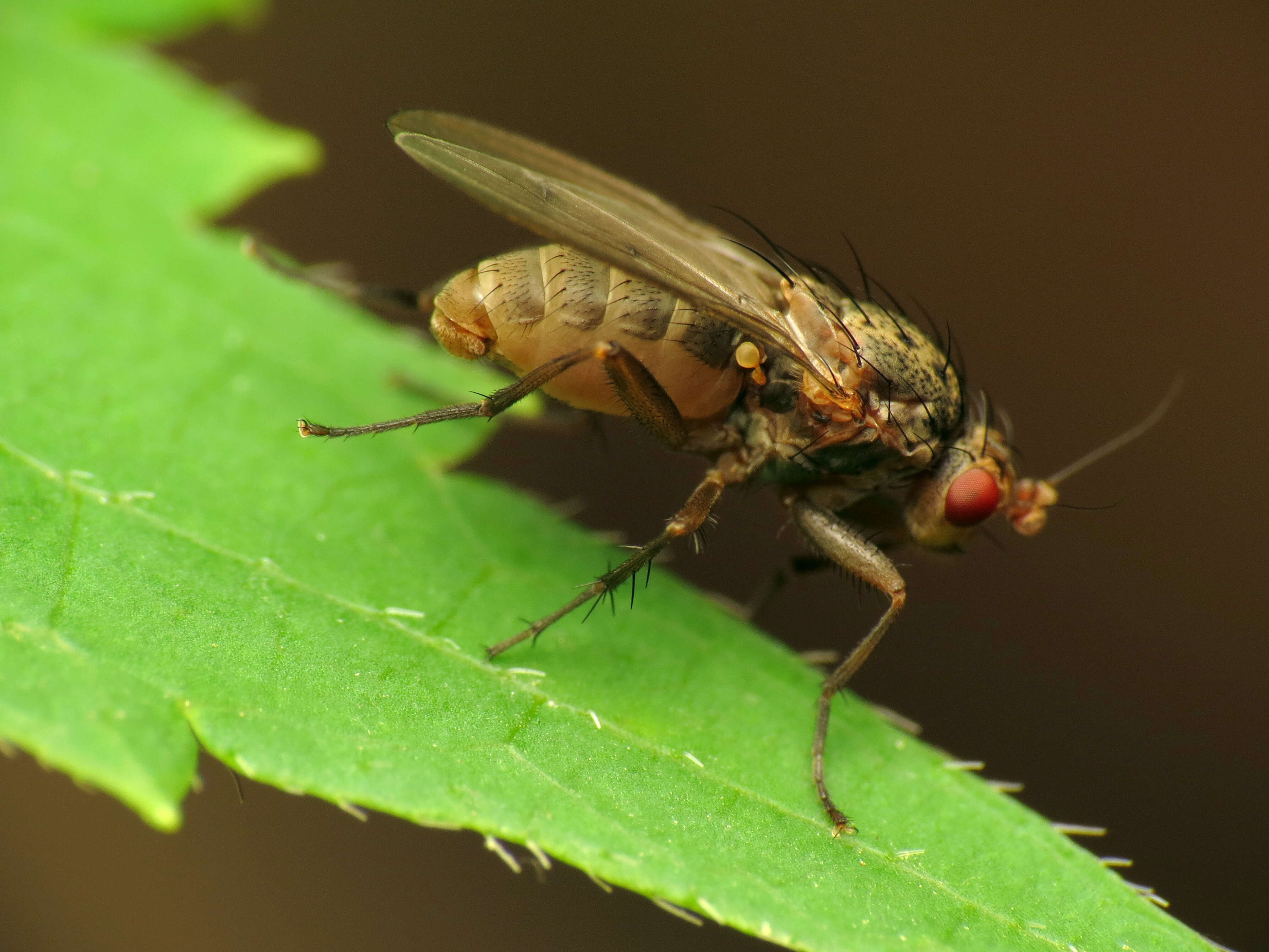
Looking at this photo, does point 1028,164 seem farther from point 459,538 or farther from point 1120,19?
point 459,538

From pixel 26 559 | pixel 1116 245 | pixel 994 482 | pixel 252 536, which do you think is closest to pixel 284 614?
pixel 252 536

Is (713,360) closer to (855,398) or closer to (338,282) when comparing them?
(855,398)

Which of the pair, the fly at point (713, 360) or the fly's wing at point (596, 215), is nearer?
the fly's wing at point (596, 215)

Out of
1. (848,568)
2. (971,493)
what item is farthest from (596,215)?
(971,493)

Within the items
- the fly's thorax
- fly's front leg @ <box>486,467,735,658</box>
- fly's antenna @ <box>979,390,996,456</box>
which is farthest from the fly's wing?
fly's antenna @ <box>979,390,996,456</box>

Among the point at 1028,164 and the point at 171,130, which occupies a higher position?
the point at 1028,164

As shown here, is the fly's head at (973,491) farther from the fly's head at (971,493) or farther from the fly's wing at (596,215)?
the fly's wing at (596,215)

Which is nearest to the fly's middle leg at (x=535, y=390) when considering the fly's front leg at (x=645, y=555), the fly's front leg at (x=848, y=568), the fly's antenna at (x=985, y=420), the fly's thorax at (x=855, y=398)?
the fly's front leg at (x=645, y=555)
